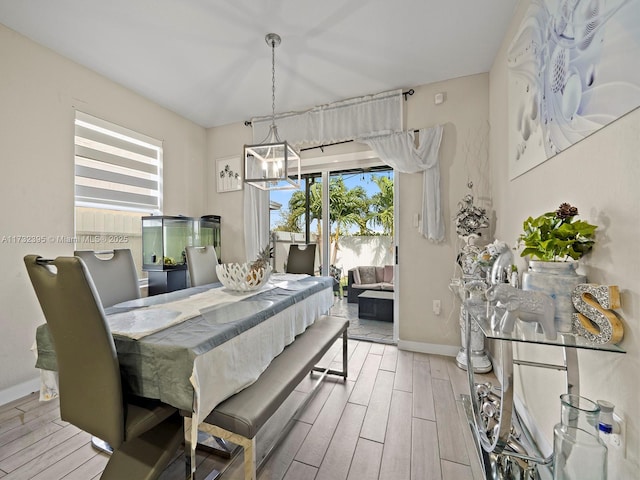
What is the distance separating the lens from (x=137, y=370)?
3.63ft

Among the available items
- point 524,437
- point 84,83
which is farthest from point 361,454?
point 84,83

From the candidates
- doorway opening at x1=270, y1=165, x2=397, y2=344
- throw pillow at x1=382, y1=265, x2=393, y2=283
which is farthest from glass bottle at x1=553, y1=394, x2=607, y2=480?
throw pillow at x1=382, y1=265, x2=393, y2=283

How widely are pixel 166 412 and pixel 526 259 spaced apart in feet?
7.02

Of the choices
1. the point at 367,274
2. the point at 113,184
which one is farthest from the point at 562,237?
the point at 113,184

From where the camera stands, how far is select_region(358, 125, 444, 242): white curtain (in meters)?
2.88

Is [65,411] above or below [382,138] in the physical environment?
below

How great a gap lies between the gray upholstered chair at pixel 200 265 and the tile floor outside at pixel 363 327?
1784 millimetres

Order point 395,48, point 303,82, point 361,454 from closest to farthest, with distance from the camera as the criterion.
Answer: point 361,454, point 395,48, point 303,82

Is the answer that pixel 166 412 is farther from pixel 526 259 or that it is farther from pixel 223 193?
pixel 223 193

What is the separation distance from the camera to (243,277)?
1.97 m

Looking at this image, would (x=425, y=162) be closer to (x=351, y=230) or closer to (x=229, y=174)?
(x=351, y=230)

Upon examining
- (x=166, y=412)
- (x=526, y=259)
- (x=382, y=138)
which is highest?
(x=382, y=138)

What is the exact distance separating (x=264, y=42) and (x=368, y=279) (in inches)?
118

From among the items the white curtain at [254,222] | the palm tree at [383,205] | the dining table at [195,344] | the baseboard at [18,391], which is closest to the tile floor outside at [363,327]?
the palm tree at [383,205]
